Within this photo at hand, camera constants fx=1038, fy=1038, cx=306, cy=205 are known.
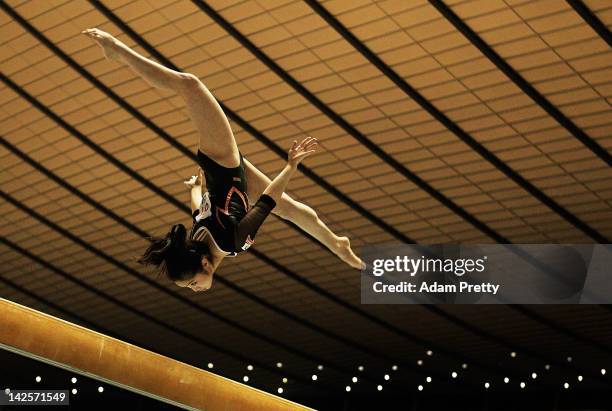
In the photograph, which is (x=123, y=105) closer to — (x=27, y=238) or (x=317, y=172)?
(x=317, y=172)

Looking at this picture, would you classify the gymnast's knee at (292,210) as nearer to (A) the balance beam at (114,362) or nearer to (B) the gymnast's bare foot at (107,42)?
(A) the balance beam at (114,362)

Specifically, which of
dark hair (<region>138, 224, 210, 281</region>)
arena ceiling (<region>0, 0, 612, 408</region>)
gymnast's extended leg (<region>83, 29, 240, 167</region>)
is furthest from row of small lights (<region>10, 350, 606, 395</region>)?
dark hair (<region>138, 224, 210, 281</region>)

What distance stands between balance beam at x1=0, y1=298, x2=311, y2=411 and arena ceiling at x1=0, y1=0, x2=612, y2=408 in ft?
31.6

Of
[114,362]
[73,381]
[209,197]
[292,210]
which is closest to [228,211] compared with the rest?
[209,197]

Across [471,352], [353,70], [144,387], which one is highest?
[353,70]

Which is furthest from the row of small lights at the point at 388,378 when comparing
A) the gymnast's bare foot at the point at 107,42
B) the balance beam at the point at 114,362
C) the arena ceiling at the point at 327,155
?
the gymnast's bare foot at the point at 107,42

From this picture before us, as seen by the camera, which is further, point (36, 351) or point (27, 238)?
point (27, 238)

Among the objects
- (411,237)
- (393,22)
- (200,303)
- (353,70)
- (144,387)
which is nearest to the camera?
(144,387)

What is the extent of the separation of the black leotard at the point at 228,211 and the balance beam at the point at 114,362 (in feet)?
4.13

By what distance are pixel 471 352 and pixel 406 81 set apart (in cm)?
1305

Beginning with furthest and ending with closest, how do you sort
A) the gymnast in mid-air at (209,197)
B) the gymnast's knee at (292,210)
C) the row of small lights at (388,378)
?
the row of small lights at (388,378), the gymnast's knee at (292,210), the gymnast in mid-air at (209,197)

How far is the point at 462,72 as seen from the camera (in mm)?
17594

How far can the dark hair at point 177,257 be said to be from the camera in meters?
6.74

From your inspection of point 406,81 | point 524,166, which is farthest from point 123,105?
point 524,166
